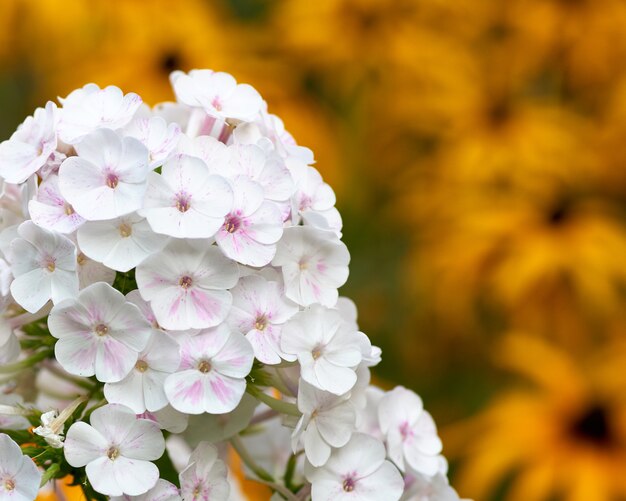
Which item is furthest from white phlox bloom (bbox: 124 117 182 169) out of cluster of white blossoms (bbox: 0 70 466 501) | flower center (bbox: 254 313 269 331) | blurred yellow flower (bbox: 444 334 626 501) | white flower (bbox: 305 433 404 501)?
blurred yellow flower (bbox: 444 334 626 501)

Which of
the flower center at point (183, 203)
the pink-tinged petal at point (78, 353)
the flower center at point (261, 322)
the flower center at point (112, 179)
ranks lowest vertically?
the pink-tinged petal at point (78, 353)

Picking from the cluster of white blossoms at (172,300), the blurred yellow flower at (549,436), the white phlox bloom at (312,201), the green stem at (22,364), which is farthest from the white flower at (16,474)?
the blurred yellow flower at (549,436)

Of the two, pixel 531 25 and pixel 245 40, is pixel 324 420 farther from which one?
pixel 245 40

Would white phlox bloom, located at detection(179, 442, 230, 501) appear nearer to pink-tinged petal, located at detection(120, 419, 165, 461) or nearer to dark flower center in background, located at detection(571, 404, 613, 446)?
pink-tinged petal, located at detection(120, 419, 165, 461)

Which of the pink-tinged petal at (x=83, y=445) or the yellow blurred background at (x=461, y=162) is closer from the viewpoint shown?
the pink-tinged petal at (x=83, y=445)

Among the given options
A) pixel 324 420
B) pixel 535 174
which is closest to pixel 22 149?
pixel 324 420

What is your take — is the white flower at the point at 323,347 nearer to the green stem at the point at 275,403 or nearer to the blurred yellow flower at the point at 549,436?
the green stem at the point at 275,403

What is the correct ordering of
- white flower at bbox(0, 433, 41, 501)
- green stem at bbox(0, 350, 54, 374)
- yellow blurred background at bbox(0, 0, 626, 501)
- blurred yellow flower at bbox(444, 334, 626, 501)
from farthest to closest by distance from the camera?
yellow blurred background at bbox(0, 0, 626, 501) → blurred yellow flower at bbox(444, 334, 626, 501) → green stem at bbox(0, 350, 54, 374) → white flower at bbox(0, 433, 41, 501)
